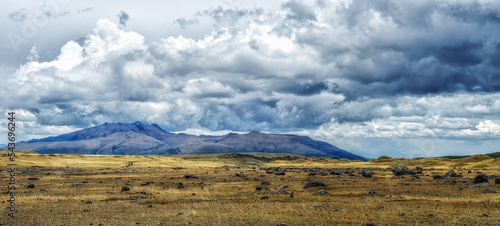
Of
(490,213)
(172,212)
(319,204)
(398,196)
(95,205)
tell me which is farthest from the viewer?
(398,196)

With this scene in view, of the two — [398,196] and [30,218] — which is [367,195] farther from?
[30,218]

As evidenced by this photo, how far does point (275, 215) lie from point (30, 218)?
1670 cm

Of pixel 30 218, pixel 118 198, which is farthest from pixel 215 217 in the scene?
pixel 118 198

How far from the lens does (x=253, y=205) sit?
97.7ft

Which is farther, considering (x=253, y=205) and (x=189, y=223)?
Answer: (x=253, y=205)

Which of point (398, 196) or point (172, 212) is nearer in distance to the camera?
point (172, 212)

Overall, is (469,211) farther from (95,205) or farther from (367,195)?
(95,205)

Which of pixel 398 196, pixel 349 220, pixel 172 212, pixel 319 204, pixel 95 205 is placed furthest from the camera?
pixel 398 196

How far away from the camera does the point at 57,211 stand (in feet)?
92.1

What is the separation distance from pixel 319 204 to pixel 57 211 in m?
20.1

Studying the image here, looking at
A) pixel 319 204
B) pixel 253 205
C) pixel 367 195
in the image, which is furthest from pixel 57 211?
pixel 367 195

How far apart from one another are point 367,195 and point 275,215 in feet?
45.3

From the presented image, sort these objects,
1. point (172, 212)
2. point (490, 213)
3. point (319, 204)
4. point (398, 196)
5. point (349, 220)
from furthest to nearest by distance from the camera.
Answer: point (398, 196), point (319, 204), point (172, 212), point (490, 213), point (349, 220)

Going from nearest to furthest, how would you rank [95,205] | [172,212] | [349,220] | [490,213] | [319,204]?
[349,220] → [490,213] → [172,212] → [319,204] → [95,205]
